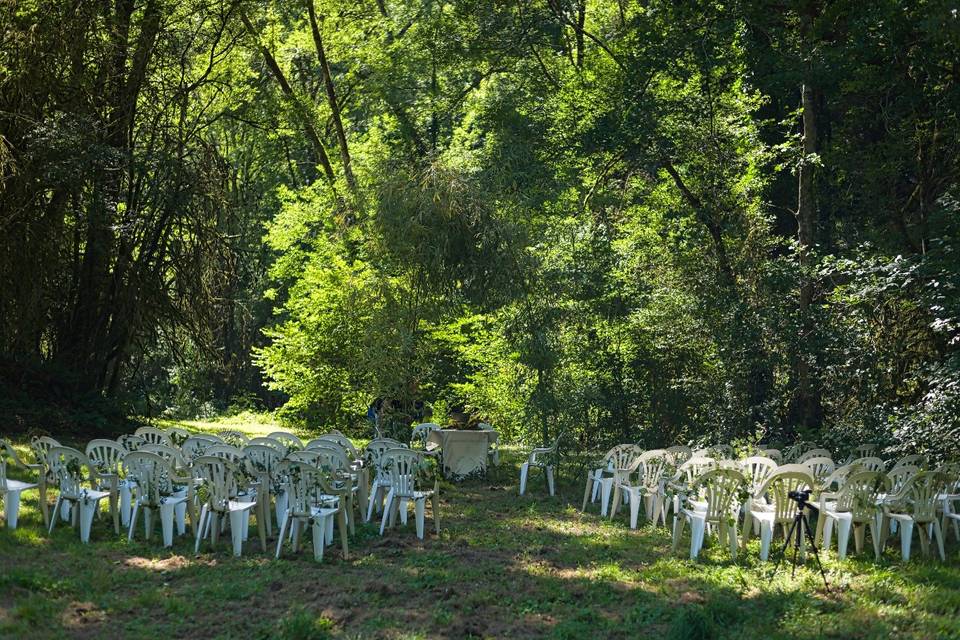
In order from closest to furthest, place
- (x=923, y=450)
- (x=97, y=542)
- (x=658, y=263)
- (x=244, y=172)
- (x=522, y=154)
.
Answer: (x=97, y=542) → (x=923, y=450) → (x=658, y=263) → (x=522, y=154) → (x=244, y=172)

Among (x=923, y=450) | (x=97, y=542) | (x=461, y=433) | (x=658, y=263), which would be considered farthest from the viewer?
(x=658, y=263)

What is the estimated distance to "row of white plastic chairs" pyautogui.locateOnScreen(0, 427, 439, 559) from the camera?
787cm

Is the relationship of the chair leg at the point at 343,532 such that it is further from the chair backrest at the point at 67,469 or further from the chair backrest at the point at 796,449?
the chair backrest at the point at 796,449

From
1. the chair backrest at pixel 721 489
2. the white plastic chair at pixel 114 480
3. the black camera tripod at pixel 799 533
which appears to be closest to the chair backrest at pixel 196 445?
the white plastic chair at pixel 114 480

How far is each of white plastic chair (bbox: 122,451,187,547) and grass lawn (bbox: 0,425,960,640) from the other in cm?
20

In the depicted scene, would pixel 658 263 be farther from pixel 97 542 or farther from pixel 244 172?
pixel 244 172

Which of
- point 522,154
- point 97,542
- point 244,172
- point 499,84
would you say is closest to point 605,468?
point 97,542

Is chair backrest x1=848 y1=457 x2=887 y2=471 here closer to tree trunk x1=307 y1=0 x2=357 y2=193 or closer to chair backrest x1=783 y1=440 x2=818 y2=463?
chair backrest x1=783 y1=440 x2=818 y2=463

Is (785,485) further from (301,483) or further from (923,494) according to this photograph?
(301,483)

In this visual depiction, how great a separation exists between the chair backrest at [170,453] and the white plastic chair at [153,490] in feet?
0.97

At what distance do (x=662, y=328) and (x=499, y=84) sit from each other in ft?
26.8

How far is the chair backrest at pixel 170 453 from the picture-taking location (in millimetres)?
8633

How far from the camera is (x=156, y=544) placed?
8148 mm

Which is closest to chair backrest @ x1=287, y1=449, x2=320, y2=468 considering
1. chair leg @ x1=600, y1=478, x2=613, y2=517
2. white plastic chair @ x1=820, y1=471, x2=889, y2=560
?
chair leg @ x1=600, y1=478, x2=613, y2=517
